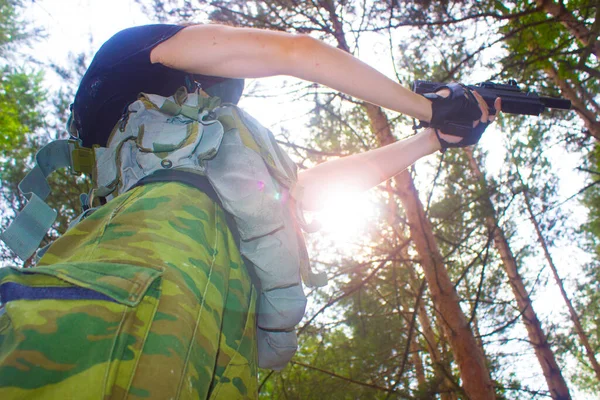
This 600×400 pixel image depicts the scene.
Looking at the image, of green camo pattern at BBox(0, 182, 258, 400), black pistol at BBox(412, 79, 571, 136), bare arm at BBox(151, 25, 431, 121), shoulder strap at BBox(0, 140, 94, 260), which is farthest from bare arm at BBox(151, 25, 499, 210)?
black pistol at BBox(412, 79, 571, 136)

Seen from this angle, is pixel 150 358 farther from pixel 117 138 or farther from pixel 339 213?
pixel 339 213

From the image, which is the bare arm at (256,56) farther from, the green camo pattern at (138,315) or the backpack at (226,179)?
the green camo pattern at (138,315)

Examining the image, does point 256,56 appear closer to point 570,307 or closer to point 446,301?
point 446,301

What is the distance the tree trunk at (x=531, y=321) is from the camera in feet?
15.4

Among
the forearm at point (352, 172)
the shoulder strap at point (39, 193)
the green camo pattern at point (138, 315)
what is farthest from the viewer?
the forearm at point (352, 172)

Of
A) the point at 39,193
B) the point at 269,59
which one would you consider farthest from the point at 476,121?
the point at 39,193

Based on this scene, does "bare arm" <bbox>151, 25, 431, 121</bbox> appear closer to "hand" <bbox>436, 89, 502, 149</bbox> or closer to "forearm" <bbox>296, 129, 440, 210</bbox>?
"forearm" <bbox>296, 129, 440, 210</bbox>

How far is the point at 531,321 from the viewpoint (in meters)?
5.29

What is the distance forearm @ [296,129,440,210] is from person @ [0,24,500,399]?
27 centimetres

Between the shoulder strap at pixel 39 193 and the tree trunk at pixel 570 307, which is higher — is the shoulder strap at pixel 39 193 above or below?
below

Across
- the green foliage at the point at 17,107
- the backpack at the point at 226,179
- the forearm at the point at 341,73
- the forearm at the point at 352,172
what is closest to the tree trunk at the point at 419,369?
the forearm at the point at 352,172

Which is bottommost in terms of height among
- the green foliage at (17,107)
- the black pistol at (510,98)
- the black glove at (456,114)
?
the black glove at (456,114)

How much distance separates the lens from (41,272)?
0.71 meters

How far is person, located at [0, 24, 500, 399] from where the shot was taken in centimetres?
65
